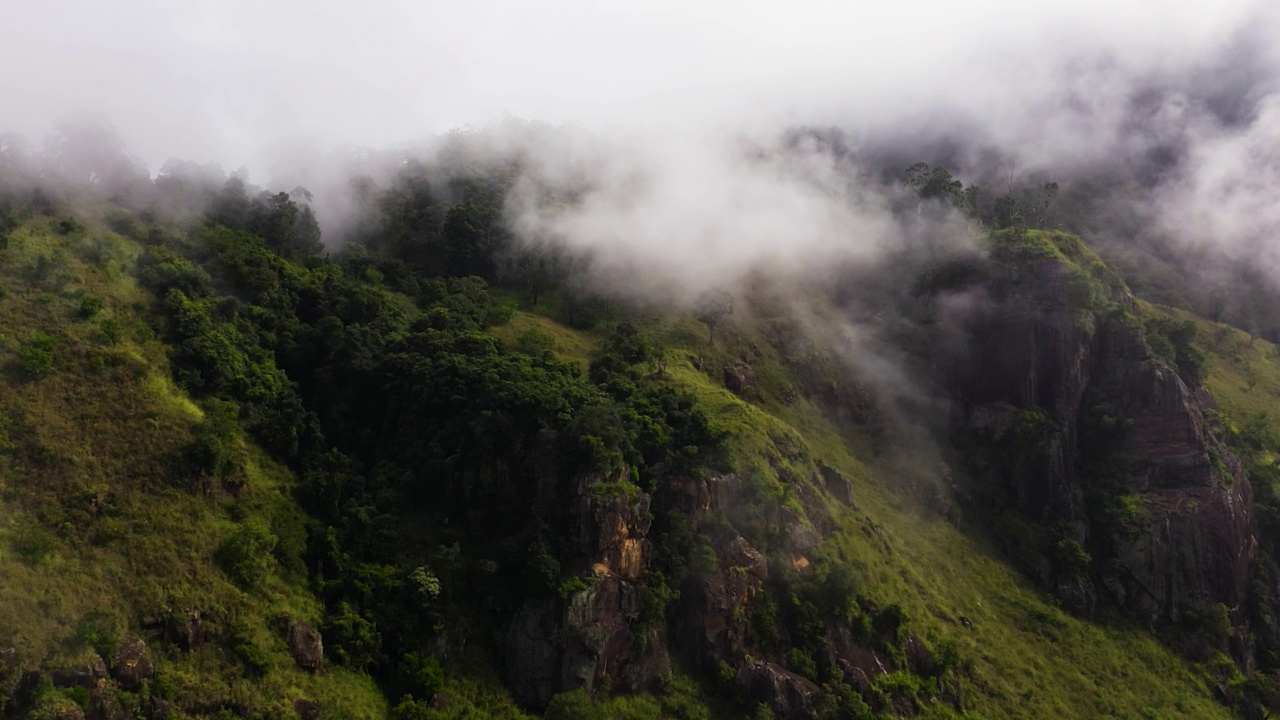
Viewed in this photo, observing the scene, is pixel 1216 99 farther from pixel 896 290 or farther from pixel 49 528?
pixel 49 528

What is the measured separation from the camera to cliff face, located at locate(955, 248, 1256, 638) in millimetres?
86938

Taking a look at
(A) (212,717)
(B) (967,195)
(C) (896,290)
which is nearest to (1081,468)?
(C) (896,290)

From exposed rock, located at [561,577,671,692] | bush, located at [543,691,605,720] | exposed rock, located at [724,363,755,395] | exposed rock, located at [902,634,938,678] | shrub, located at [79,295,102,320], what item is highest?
exposed rock, located at [724,363,755,395]

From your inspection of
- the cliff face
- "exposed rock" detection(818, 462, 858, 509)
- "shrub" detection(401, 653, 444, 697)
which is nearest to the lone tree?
"exposed rock" detection(818, 462, 858, 509)

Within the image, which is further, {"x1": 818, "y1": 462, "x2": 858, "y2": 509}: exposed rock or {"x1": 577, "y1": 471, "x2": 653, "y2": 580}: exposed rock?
{"x1": 818, "y1": 462, "x2": 858, "y2": 509}: exposed rock

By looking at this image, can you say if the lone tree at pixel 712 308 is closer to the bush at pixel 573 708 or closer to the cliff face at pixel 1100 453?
the cliff face at pixel 1100 453

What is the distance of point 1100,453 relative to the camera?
318 feet

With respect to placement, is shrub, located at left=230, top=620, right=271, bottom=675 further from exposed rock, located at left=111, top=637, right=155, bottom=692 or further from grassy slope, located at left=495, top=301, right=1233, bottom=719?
grassy slope, located at left=495, top=301, right=1233, bottom=719

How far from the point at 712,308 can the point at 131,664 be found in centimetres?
6806

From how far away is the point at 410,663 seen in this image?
59125 millimetres

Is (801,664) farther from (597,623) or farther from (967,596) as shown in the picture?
(967,596)

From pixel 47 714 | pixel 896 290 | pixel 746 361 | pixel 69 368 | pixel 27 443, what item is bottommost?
pixel 47 714

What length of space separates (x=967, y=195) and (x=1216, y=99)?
93423 millimetres

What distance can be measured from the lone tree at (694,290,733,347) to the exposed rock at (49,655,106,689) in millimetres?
65299
